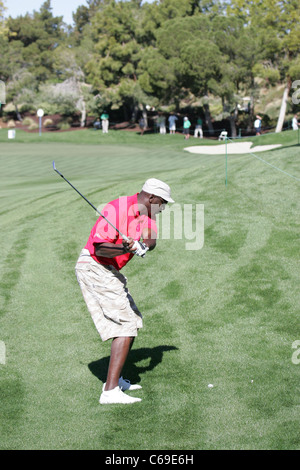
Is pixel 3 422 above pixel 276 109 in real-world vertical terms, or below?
below

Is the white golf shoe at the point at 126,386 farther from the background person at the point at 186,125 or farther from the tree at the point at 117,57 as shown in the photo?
the tree at the point at 117,57

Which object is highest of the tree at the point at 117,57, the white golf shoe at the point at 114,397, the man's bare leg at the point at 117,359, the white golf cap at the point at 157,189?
the tree at the point at 117,57

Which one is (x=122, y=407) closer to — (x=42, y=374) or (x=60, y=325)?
(x=42, y=374)

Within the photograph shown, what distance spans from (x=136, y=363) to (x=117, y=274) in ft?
4.98

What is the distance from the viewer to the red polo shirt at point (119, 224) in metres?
5.61

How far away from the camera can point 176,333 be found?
25.3 ft

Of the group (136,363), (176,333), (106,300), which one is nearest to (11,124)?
(176,333)

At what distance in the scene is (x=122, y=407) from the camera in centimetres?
585

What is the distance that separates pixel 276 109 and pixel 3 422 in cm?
4647

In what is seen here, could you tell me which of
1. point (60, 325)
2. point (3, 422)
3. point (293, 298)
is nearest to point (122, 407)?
point (3, 422)

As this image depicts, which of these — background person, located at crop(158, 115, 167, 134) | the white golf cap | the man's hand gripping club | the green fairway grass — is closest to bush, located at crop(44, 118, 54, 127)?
background person, located at crop(158, 115, 167, 134)

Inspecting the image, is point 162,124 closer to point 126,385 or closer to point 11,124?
point 11,124

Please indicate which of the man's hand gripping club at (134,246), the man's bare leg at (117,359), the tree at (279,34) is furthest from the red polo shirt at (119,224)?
the tree at (279,34)

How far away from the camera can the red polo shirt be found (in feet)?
18.4
